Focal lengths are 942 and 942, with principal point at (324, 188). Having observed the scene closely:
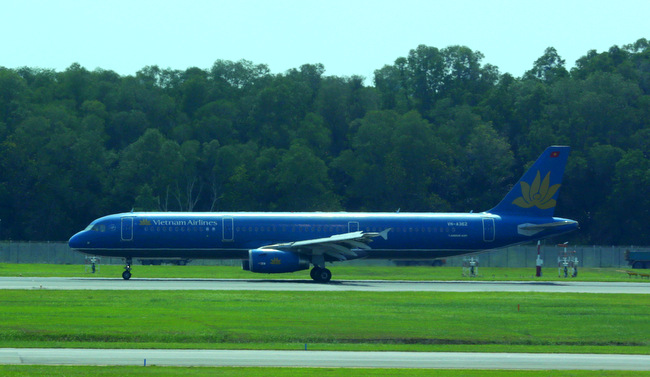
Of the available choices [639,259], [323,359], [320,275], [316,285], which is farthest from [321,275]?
[639,259]

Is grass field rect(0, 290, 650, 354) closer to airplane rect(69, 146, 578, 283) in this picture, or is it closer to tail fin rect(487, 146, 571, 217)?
airplane rect(69, 146, 578, 283)

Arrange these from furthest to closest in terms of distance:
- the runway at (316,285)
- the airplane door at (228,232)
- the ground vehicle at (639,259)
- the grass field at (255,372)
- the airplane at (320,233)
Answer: the ground vehicle at (639,259) → the airplane door at (228,232) → the airplane at (320,233) → the runway at (316,285) → the grass field at (255,372)

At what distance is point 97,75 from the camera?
13600 cm

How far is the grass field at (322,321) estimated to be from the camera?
27.7 meters

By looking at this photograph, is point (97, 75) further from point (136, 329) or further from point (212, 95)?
point (136, 329)

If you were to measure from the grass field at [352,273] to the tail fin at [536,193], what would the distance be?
598 cm

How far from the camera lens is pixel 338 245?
51.7 metres

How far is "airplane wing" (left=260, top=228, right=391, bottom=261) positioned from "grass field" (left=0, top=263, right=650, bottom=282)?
5.66m

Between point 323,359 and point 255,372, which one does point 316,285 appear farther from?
point 255,372

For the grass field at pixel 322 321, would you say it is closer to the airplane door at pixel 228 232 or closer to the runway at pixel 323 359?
the runway at pixel 323 359

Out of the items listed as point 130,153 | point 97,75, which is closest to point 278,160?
point 130,153

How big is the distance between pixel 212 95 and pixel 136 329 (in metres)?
106

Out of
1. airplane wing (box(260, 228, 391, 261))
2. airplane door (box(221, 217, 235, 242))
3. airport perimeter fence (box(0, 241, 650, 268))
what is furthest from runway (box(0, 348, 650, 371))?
airport perimeter fence (box(0, 241, 650, 268))

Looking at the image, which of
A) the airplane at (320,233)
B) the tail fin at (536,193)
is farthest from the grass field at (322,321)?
the tail fin at (536,193)
